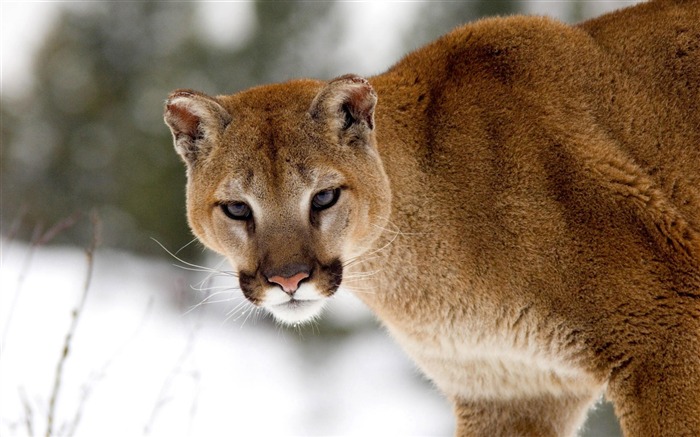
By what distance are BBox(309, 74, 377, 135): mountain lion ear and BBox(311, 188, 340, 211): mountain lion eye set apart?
1.31 feet

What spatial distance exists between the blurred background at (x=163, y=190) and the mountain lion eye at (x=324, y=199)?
25.0 ft

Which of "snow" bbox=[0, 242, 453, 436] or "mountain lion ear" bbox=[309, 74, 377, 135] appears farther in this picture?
"snow" bbox=[0, 242, 453, 436]

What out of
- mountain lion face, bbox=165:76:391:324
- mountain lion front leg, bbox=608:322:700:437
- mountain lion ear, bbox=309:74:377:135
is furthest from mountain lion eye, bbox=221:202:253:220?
mountain lion front leg, bbox=608:322:700:437

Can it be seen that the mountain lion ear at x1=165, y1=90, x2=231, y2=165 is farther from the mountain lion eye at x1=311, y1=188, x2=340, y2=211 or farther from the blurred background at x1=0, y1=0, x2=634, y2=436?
the blurred background at x1=0, y1=0, x2=634, y2=436

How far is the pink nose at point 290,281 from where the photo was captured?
513cm

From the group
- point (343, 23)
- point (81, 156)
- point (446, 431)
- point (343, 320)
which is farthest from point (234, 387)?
point (81, 156)

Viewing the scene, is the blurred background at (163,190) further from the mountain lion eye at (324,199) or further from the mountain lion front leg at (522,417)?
the mountain lion eye at (324,199)

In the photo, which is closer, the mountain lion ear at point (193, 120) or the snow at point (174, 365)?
the mountain lion ear at point (193, 120)

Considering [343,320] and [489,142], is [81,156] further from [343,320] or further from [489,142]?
[489,142]

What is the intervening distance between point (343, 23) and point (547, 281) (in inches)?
849

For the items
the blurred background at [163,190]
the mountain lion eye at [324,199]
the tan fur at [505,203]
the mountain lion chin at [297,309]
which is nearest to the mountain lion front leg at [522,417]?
the tan fur at [505,203]

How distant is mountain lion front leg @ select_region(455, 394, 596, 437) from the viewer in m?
6.18

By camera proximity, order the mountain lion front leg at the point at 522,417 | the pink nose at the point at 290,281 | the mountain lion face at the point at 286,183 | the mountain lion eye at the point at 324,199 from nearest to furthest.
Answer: the pink nose at the point at 290,281 → the mountain lion face at the point at 286,183 → the mountain lion eye at the point at 324,199 → the mountain lion front leg at the point at 522,417

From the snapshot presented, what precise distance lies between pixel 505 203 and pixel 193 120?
1.71m
